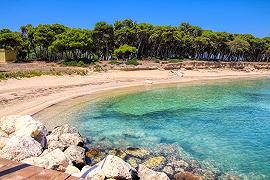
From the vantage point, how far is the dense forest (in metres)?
54.3

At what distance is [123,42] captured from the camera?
63.0 metres

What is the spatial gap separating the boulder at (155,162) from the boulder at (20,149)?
4095 millimetres

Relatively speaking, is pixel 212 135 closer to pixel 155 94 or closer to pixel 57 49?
pixel 155 94

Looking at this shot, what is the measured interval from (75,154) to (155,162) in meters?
3.10

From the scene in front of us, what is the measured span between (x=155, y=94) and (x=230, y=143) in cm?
1604

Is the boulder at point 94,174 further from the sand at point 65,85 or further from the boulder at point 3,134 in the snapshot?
the sand at point 65,85

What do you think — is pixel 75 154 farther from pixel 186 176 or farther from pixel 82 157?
pixel 186 176

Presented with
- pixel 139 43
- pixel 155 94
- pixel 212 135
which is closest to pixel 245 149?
pixel 212 135

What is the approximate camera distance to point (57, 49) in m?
51.8

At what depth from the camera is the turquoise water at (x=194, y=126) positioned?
12828 mm

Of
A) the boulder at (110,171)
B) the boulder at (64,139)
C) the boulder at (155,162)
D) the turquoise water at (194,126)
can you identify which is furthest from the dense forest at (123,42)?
the boulder at (110,171)

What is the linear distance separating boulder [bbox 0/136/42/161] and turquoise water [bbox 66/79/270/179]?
3.80 meters

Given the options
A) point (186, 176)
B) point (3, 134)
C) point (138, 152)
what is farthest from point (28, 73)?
point (186, 176)

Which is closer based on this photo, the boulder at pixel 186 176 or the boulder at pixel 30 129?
the boulder at pixel 186 176
